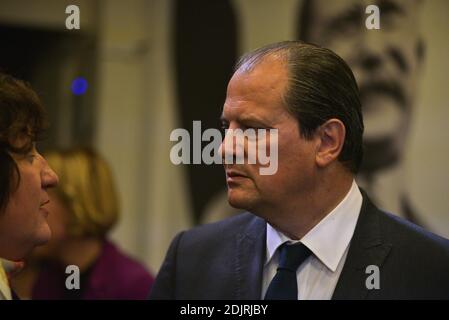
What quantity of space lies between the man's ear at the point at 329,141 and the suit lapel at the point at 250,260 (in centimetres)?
22

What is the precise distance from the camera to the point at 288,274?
5.23 ft

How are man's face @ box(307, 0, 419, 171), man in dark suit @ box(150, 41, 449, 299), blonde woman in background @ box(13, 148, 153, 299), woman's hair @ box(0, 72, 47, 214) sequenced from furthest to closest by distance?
man's face @ box(307, 0, 419, 171)
blonde woman in background @ box(13, 148, 153, 299)
man in dark suit @ box(150, 41, 449, 299)
woman's hair @ box(0, 72, 47, 214)

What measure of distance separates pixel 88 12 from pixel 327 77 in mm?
2534

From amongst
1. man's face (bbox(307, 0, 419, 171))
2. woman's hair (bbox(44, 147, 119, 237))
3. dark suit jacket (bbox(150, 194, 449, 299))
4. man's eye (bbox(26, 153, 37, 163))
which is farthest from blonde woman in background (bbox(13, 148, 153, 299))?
man's face (bbox(307, 0, 419, 171))

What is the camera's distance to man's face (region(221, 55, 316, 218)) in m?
1.60

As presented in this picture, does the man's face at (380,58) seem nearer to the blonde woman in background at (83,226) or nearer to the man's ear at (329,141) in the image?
the blonde woman in background at (83,226)

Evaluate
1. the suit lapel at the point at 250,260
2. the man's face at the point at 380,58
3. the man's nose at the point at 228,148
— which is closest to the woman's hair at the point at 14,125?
the man's nose at the point at 228,148

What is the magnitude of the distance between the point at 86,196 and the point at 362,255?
135 centimetres

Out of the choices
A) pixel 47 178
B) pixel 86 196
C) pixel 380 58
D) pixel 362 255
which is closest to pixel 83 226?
pixel 86 196

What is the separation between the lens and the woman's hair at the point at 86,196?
2.68 metres

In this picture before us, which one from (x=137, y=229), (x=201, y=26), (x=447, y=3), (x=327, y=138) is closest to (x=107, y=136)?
(x=137, y=229)

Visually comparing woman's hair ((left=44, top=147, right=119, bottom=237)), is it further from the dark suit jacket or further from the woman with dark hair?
the woman with dark hair

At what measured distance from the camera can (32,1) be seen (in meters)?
3.86
